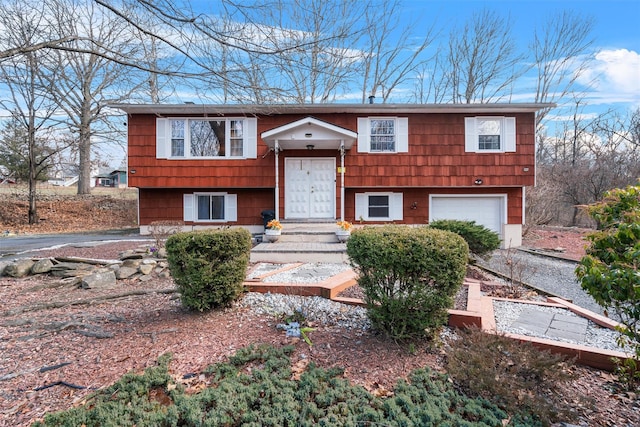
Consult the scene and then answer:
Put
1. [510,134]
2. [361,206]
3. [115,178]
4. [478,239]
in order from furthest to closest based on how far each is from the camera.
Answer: [115,178], [361,206], [510,134], [478,239]

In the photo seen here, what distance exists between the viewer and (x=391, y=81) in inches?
806

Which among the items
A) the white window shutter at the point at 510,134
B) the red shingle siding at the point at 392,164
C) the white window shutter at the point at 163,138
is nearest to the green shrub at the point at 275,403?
the red shingle siding at the point at 392,164

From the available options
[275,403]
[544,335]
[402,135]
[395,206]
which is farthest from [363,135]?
[275,403]

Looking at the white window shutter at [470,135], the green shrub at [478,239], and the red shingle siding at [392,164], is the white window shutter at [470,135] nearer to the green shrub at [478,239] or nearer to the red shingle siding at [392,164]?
the red shingle siding at [392,164]

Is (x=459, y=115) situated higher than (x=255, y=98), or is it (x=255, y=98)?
(x=459, y=115)

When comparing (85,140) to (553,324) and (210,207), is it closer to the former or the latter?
(210,207)

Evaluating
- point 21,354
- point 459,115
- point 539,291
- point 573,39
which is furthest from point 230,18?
point 573,39

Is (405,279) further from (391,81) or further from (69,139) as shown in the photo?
(69,139)

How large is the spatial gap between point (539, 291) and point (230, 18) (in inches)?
246

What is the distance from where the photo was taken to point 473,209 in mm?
12094

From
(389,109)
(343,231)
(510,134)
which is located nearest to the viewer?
(343,231)

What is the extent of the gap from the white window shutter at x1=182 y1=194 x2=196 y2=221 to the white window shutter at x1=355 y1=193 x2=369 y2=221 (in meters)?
6.03

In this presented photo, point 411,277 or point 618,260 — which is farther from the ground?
point 618,260

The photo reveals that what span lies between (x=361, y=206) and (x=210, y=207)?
5.63 metres
